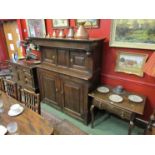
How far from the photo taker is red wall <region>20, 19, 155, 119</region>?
6.65ft

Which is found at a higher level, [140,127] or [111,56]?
[111,56]

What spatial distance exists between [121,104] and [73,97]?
858 mm

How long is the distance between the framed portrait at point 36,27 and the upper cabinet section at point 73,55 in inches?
21.3

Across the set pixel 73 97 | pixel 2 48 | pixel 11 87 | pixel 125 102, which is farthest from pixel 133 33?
pixel 2 48

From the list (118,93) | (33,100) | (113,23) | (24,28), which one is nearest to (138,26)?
(113,23)

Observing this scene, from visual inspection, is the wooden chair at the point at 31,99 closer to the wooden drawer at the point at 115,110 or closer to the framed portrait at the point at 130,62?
the wooden drawer at the point at 115,110

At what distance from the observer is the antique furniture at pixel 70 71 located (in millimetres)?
2080

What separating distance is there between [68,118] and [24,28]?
2.78 m

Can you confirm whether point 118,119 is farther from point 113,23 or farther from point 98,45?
point 113,23

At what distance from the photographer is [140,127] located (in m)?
2.26

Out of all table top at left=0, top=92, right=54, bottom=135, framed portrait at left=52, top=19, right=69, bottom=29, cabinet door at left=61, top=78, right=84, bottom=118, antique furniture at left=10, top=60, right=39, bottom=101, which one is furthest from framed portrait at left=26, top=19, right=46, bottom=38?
table top at left=0, top=92, right=54, bottom=135

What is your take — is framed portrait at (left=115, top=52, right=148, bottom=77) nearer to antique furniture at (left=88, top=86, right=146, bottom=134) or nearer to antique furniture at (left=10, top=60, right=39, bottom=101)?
antique furniture at (left=88, top=86, right=146, bottom=134)

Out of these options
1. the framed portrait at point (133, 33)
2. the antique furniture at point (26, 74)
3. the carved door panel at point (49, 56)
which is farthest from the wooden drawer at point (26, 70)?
the framed portrait at point (133, 33)
